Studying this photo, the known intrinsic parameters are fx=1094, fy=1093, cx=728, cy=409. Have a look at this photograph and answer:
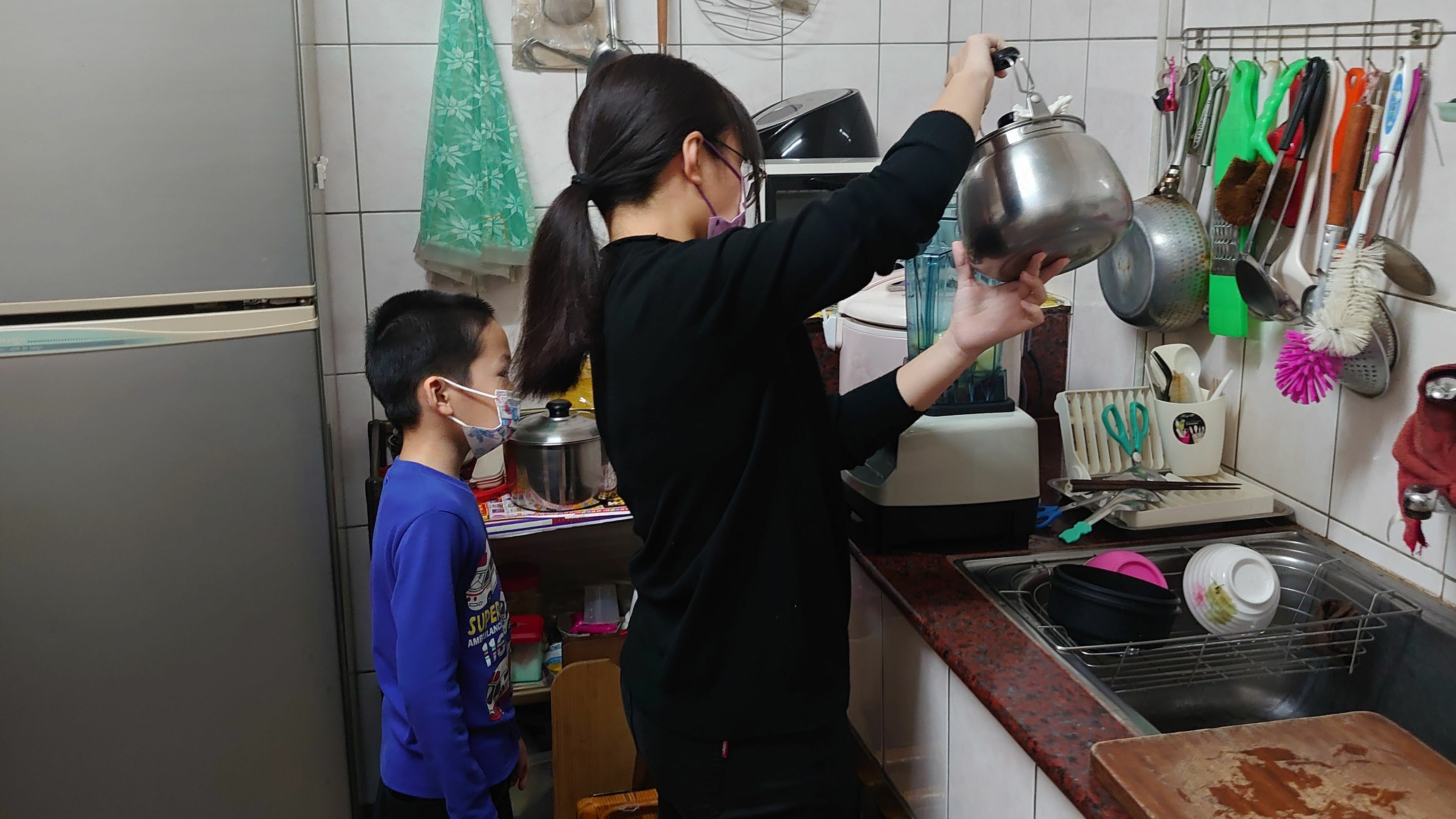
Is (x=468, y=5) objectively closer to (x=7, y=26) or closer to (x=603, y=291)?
(x=7, y=26)

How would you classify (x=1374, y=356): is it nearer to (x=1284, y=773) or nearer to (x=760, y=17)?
(x=1284, y=773)

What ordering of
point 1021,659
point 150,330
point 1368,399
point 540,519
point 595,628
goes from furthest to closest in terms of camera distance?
point 595,628
point 540,519
point 150,330
point 1368,399
point 1021,659

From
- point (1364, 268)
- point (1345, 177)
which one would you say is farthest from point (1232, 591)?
point (1345, 177)

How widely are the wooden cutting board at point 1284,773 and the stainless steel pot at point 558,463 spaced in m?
1.15

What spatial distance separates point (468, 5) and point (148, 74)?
0.73 meters

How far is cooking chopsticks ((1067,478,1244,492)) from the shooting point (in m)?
1.61

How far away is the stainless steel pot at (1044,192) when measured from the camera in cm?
103

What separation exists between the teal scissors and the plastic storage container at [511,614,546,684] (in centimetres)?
111

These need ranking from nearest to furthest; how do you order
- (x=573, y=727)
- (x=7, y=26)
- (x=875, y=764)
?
(x=7, y=26)
(x=875, y=764)
(x=573, y=727)

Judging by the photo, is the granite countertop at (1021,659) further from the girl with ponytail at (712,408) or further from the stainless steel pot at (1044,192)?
the stainless steel pot at (1044,192)

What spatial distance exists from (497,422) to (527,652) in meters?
0.75

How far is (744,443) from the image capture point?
1079 millimetres

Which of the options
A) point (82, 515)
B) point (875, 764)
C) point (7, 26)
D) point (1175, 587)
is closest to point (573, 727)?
point (875, 764)

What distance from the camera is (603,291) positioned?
108cm
